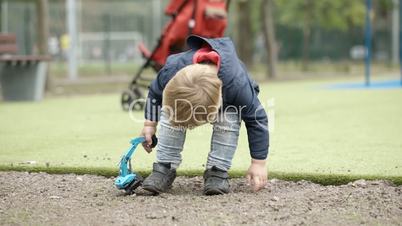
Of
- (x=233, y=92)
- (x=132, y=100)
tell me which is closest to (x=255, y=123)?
(x=233, y=92)

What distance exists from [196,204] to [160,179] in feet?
1.40

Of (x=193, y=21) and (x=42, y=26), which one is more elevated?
(x=193, y=21)

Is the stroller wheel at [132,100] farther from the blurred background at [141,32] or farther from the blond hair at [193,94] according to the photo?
the blurred background at [141,32]

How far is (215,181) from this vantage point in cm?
473

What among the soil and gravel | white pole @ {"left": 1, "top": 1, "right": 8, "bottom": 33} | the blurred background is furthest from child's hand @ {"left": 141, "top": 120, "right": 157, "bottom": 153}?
white pole @ {"left": 1, "top": 1, "right": 8, "bottom": 33}

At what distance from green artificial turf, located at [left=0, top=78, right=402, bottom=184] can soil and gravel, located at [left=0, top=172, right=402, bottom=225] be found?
0.32 metres

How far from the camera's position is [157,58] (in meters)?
9.91

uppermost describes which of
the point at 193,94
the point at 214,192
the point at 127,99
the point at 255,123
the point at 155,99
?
the point at 193,94

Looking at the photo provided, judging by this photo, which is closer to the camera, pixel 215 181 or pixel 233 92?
pixel 233 92

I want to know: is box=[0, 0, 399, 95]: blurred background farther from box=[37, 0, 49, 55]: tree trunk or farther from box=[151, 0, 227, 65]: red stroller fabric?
box=[151, 0, 227, 65]: red stroller fabric

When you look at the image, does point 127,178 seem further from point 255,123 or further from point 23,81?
point 23,81

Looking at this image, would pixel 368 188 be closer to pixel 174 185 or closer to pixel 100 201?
pixel 174 185

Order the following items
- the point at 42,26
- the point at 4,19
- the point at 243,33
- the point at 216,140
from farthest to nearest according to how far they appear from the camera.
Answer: the point at 243,33, the point at 4,19, the point at 42,26, the point at 216,140

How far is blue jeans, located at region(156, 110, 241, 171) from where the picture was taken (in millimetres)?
4812
